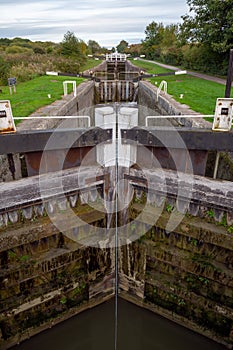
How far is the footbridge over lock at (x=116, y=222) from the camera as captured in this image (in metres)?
3.58

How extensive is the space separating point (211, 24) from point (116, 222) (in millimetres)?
15658

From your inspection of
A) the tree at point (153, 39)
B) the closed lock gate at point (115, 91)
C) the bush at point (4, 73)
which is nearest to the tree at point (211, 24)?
the closed lock gate at point (115, 91)

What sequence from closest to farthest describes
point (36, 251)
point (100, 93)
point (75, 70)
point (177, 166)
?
point (36, 251) < point (177, 166) < point (100, 93) < point (75, 70)

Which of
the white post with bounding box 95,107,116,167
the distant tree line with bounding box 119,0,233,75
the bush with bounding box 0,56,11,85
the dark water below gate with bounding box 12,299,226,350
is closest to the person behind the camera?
the white post with bounding box 95,107,116,167

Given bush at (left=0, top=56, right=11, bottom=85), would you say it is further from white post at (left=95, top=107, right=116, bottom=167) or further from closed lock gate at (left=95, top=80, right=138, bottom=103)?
white post at (left=95, top=107, right=116, bottom=167)

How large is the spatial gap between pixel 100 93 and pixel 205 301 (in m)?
15.5

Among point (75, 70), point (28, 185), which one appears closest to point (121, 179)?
point (28, 185)

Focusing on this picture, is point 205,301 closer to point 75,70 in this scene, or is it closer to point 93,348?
point 93,348

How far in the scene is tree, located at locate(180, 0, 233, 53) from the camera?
14430 mm

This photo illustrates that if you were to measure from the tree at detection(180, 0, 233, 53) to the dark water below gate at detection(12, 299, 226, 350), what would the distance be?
1436 cm

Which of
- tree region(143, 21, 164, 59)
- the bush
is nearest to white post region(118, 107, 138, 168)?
the bush

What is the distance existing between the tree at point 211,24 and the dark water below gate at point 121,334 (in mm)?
14362

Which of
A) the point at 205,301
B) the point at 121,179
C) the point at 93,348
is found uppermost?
the point at 121,179

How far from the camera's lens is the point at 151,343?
4316 mm
